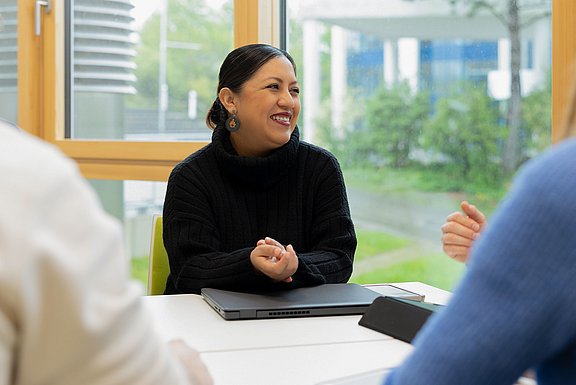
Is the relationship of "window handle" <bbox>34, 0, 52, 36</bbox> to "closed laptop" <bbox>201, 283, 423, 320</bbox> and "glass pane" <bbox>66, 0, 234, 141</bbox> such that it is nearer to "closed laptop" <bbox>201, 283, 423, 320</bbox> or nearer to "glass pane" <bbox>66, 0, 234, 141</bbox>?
"glass pane" <bbox>66, 0, 234, 141</bbox>

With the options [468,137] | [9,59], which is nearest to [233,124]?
[468,137]

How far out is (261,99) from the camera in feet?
8.60

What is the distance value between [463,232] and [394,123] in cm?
119

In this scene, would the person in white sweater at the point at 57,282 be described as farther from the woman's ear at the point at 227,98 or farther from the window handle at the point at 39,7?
the window handle at the point at 39,7

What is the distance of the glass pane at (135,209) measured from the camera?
4016 millimetres

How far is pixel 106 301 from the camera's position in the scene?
584mm

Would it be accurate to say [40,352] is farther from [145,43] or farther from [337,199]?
[145,43]

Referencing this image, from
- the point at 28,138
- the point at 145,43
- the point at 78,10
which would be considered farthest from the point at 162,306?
the point at 78,10

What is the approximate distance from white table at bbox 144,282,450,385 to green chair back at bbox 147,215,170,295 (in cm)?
55

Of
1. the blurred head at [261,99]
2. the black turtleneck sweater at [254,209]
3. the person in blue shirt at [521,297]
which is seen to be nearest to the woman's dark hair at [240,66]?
the blurred head at [261,99]

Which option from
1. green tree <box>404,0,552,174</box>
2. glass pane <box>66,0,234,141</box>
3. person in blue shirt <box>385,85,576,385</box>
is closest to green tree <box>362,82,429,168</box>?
Result: green tree <box>404,0,552,174</box>

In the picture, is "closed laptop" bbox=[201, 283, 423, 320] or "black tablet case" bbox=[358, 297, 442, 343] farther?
"closed laptop" bbox=[201, 283, 423, 320]

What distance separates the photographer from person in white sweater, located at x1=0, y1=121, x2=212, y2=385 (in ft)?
1.74

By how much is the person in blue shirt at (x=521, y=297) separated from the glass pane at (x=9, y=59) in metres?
4.13
